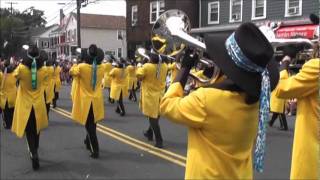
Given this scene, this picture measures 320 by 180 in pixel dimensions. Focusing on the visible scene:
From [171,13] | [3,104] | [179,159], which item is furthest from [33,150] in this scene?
[3,104]

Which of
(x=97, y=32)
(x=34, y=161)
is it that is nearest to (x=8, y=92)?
(x=34, y=161)

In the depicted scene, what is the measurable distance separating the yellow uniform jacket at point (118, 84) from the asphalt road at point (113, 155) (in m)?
3.14

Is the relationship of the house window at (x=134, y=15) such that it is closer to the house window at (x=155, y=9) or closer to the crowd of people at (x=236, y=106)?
the house window at (x=155, y=9)

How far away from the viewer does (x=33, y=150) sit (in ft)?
27.7

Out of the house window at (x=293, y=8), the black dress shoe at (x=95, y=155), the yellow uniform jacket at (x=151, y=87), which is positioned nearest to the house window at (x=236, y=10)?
the house window at (x=293, y=8)

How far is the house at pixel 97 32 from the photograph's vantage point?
73438 millimetres

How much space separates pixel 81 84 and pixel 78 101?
0.96 feet

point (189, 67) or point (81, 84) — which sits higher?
point (189, 67)

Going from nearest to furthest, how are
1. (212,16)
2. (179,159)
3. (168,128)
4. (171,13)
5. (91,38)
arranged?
(171,13) < (179,159) < (168,128) < (212,16) < (91,38)

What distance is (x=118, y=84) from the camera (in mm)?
17078

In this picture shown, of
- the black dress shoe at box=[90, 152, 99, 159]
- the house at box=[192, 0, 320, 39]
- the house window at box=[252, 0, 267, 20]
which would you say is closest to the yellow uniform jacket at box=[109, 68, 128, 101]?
the house at box=[192, 0, 320, 39]

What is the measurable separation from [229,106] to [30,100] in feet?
18.3

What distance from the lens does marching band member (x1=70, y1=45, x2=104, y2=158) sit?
9.20 m

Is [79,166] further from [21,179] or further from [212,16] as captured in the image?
[212,16]
